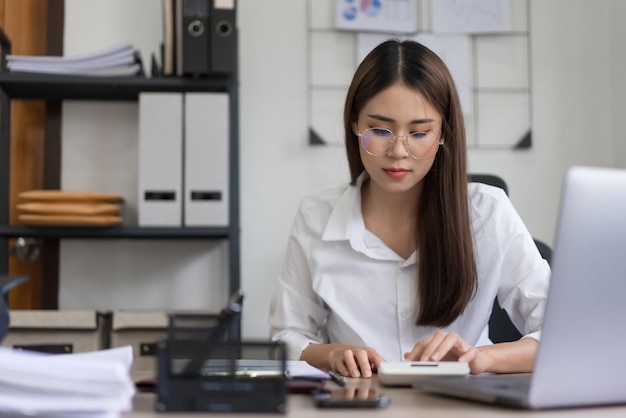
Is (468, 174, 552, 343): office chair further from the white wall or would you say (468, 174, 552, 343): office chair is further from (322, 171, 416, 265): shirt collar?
the white wall

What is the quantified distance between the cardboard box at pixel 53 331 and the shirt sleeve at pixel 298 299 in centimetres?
76

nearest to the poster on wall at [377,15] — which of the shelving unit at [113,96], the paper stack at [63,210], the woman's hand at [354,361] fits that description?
the shelving unit at [113,96]

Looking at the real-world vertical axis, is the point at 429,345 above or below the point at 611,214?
below

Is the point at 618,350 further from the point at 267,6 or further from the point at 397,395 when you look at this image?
the point at 267,6

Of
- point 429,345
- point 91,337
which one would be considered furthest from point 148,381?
point 91,337

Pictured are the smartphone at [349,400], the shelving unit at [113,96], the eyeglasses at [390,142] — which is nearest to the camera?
the smartphone at [349,400]

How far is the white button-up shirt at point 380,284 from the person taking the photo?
4.99 feet

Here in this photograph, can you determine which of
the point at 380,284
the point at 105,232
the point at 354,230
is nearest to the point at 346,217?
the point at 354,230

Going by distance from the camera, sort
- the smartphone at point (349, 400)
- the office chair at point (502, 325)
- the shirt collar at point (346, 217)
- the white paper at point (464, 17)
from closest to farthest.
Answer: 1. the smartphone at point (349, 400)
2. the shirt collar at point (346, 217)
3. the office chair at point (502, 325)
4. the white paper at point (464, 17)

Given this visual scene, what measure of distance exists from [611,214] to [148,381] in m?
0.52

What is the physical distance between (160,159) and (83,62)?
13.6 inches

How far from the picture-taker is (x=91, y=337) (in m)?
2.22

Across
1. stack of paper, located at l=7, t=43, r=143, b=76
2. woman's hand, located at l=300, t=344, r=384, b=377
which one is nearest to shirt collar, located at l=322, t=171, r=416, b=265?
woman's hand, located at l=300, t=344, r=384, b=377

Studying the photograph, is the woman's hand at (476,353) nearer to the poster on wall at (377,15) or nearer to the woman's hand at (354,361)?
the woman's hand at (354,361)
